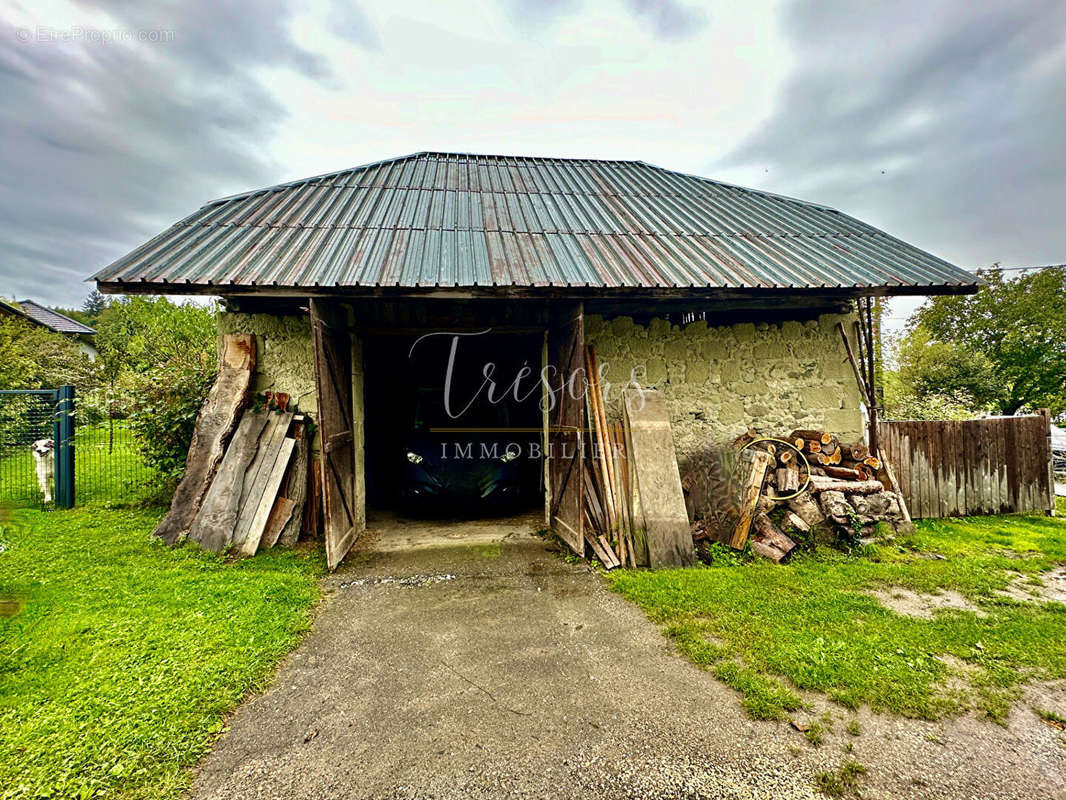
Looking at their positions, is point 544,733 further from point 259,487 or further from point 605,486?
point 259,487

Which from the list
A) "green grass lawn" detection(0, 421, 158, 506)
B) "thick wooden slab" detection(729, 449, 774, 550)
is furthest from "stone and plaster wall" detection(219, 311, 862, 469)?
"green grass lawn" detection(0, 421, 158, 506)

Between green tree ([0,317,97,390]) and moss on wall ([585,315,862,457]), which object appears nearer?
moss on wall ([585,315,862,457])

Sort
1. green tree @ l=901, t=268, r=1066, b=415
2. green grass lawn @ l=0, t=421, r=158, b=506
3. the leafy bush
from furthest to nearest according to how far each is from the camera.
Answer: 1. green tree @ l=901, t=268, r=1066, b=415
2. green grass lawn @ l=0, t=421, r=158, b=506
3. the leafy bush

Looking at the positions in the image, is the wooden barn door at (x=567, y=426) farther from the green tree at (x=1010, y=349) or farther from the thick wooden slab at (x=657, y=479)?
the green tree at (x=1010, y=349)

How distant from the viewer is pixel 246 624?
10.00 feet

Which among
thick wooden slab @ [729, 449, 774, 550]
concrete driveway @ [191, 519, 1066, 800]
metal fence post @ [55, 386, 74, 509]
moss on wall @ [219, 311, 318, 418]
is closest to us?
concrete driveway @ [191, 519, 1066, 800]

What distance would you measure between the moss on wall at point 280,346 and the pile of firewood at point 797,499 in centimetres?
474

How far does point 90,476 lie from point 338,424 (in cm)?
632

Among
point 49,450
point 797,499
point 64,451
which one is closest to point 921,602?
point 797,499

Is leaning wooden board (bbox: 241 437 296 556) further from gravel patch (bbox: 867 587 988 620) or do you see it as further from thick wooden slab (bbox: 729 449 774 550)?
gravel patch (bbox: 867 587 988 620)

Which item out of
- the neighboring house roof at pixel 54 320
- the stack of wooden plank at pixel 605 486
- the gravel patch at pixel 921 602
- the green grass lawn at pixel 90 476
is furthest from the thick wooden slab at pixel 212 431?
the neighboring house roof at pixel 54 320

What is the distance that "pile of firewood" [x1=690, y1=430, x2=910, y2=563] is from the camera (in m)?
4.54

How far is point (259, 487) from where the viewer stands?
184 inches

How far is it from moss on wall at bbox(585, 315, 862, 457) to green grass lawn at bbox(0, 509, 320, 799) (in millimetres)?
3999
